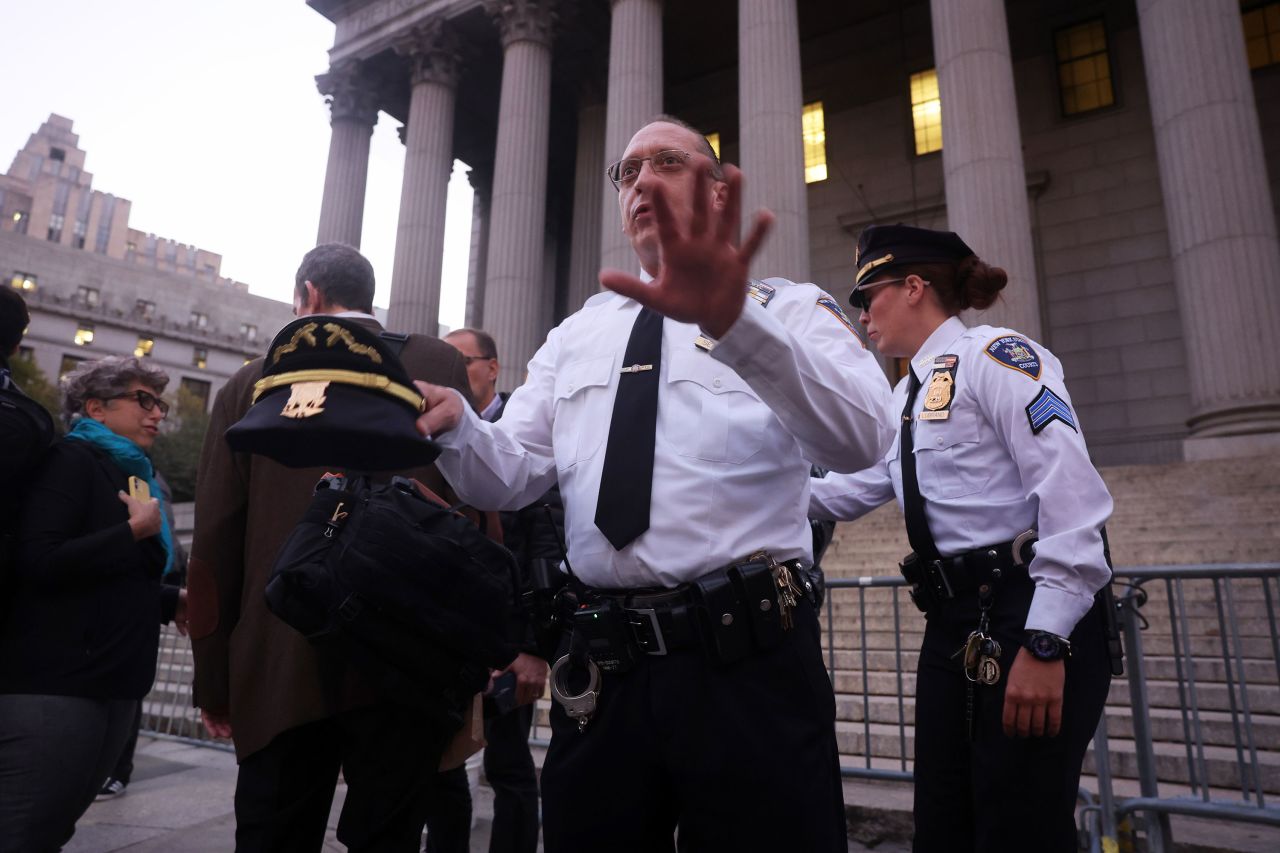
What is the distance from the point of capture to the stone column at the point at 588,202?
21125mm

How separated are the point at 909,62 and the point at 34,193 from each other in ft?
357

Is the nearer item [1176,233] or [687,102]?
[1176,233]

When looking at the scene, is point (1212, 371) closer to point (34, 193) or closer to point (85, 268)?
point (85, 268)

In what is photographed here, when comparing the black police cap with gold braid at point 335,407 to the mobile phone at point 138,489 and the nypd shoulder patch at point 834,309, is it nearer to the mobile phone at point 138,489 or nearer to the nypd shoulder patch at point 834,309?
the nypd shoulder patch at point 834,309

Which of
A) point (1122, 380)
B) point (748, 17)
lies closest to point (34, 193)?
point (748, 17)

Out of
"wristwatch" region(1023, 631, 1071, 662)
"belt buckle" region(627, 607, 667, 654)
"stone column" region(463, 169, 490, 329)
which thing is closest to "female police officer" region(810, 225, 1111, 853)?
"wristwatch" region(1023, 631, 1071, 662)

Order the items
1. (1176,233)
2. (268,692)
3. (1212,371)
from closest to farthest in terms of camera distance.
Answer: (268,692)
(1212,371)
(1176,233)

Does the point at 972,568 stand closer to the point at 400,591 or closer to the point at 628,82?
the point at 400,591

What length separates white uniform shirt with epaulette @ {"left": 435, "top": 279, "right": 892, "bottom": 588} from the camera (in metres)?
1.74

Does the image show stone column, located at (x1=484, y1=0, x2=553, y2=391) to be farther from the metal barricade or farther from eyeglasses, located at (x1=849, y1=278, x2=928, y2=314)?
eyeglasses, located at (x1=849, y1=278, x2=928, y2=314)

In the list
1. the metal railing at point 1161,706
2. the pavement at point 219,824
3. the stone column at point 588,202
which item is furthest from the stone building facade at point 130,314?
the metal railing at point 1161,706

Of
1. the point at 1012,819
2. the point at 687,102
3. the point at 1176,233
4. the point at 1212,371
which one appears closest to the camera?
the point at 1012,819

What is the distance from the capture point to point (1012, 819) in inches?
90.4

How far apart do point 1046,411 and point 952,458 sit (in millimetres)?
341
